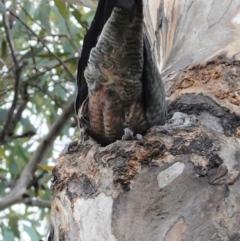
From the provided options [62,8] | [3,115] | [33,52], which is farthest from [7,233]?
[62,8]

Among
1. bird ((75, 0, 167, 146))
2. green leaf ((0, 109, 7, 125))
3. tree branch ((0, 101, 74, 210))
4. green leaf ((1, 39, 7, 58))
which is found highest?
bird ((75, 0, 167, 146))

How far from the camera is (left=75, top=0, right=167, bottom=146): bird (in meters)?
0.94

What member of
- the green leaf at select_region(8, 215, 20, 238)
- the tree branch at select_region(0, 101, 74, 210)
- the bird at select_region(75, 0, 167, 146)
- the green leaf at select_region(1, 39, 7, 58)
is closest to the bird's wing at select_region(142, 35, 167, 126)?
the bird at select_region(75, 0, 167, 146)

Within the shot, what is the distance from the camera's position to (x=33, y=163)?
2242mm

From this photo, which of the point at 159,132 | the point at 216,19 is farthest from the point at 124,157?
the point at 216,19

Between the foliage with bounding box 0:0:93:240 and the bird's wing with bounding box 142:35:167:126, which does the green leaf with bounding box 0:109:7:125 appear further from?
the bird's wing with bounding box 142:35:167:126

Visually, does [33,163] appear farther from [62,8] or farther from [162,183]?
[162,183]

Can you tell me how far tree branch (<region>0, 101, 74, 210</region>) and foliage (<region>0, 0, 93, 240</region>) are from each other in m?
0.01

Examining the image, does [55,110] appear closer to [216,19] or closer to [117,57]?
[216,19]

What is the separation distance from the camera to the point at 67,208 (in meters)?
0.92

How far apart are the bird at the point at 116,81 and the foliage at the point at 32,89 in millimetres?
1055

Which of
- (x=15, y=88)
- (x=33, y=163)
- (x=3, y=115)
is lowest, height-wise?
(x=33, y=163)

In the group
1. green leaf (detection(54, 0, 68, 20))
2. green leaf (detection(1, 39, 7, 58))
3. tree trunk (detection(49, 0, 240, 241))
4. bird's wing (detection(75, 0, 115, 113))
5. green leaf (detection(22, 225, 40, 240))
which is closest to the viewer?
tree trunk (detection(49, 0, 240, 241))

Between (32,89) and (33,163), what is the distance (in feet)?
2.31
